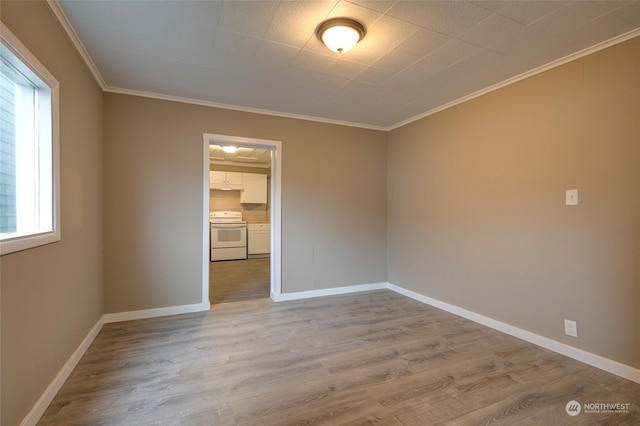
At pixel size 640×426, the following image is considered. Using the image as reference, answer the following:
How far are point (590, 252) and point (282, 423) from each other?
252cm

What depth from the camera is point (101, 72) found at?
105 inches

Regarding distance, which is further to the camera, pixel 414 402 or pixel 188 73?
pixel 188 73

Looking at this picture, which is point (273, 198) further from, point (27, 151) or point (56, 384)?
point (56, 384)

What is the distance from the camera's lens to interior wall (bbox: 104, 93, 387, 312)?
3.09 meters

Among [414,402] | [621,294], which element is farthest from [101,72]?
[621,294]

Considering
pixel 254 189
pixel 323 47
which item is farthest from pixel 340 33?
pixel 254 189

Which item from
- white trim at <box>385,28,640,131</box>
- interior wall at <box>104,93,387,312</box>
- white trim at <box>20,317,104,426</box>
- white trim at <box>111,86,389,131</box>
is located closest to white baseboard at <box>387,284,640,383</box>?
interior wall at <box>104,93,387,312</box>

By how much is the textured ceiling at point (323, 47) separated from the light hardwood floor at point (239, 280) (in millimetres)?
2530

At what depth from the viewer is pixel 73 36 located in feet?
6.82

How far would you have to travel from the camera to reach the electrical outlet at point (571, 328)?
7.68ft

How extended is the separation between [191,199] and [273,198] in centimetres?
101

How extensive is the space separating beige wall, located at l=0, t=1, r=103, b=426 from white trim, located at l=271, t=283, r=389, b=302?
195cm

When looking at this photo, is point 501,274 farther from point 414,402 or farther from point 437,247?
point 414,402

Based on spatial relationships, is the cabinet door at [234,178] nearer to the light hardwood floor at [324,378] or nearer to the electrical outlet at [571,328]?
the light hardwood floor at [324,378]
